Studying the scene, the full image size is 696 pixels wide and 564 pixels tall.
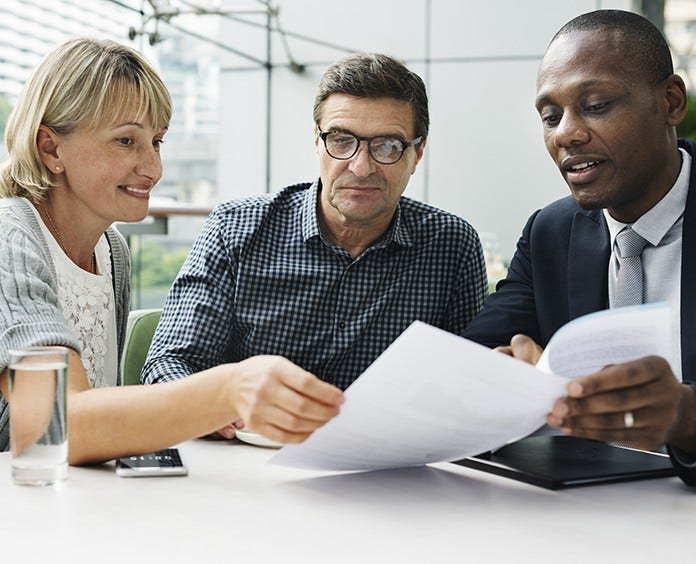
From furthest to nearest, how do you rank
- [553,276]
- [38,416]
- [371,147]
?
[371,147]
[553,276]
[38,416]

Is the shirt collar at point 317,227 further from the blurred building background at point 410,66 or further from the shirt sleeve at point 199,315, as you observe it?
the blurred building background at point 410,66

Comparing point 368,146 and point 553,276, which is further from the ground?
point 368,146

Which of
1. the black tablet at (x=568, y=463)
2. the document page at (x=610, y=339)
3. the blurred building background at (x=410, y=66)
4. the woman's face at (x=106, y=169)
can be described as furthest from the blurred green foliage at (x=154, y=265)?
the document page at (x=610, y=339)

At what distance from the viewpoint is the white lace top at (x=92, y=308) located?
169 centimetres

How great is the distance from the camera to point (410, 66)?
6973mm

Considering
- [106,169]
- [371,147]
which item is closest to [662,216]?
[371,147]

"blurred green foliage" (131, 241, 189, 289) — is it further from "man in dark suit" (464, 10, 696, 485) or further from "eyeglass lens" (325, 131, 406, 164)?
"man in dark suit" (464, 10, 696, 485)

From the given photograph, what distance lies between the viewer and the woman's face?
5.58 feet

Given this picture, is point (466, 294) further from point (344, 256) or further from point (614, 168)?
point (614, 168)

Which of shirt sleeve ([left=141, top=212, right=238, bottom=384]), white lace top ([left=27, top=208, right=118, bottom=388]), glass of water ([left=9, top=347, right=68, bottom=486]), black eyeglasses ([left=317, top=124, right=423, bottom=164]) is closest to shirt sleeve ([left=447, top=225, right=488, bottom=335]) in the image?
black eyeglasses ([left=317, top=124, right=423, bottom=164])

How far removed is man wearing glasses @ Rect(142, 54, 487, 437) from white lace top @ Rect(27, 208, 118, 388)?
13cm

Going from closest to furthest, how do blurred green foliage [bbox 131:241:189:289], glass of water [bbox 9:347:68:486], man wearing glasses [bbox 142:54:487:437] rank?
glass of water [bbox 9:347:68:486] → man wearing glasses [bbox 142:54:487:437] → blurred green foliage [bbox 131:241:189:289]

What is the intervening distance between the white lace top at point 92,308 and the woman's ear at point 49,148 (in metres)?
0.11

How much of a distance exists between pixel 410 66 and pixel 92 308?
5.56m
